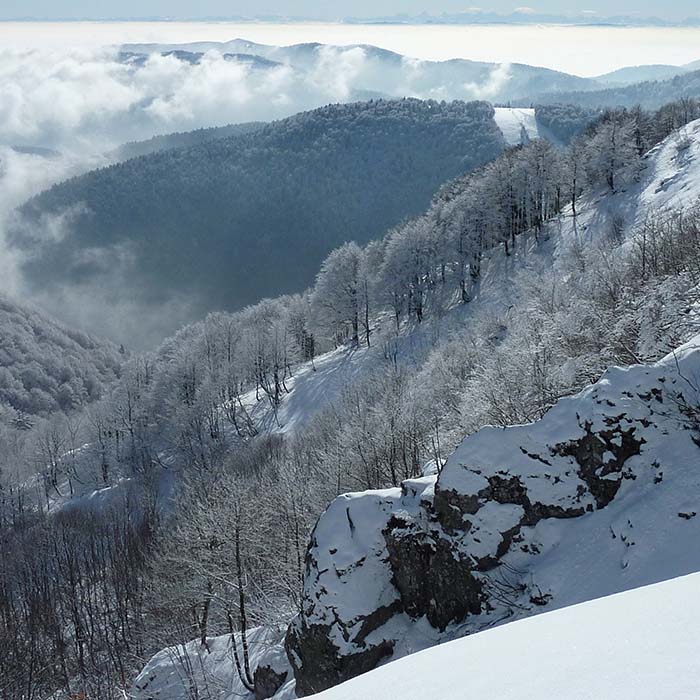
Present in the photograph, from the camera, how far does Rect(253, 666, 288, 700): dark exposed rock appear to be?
777 inches

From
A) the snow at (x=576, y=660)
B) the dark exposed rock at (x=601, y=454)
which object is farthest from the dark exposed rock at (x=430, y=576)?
the snow at (x=576, y=660)

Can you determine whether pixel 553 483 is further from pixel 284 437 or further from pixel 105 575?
pixel 284 437

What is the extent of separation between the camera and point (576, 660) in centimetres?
518

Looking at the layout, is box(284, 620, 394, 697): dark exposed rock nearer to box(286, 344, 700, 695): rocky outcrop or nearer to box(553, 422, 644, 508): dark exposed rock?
box(286, 344, 700, 695): rocky outcrop

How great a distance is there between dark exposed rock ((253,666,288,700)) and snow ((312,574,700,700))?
15198mm

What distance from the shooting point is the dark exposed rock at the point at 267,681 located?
1973cm

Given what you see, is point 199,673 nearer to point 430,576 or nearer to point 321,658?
point 321,658

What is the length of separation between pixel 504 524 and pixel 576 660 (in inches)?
369

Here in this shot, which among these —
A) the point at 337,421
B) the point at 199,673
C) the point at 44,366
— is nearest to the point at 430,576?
the point at 199,673

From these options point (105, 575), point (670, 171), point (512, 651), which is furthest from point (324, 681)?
point (670, 171)

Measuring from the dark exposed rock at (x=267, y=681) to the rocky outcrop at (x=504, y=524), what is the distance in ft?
14.1

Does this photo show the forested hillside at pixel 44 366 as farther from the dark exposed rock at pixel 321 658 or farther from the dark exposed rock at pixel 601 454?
the dark exposed rock at pixel 601 454

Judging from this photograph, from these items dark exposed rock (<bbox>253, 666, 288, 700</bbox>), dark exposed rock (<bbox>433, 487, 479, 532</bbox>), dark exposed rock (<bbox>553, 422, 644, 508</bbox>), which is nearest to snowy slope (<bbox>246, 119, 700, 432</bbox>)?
dark exposed rock (<bbox>253, 666, 288, 700</bbox>)

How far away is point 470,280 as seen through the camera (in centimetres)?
6925
